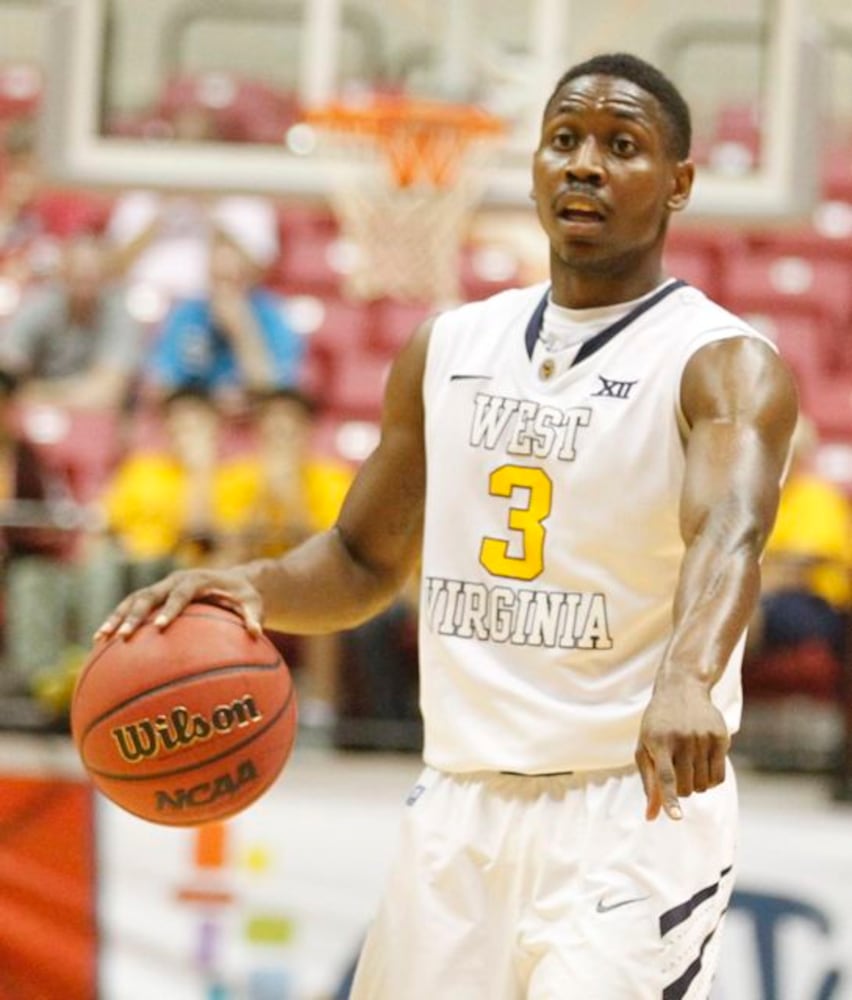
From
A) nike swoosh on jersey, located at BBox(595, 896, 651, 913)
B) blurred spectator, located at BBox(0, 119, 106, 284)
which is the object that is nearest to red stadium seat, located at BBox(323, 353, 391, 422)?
blurred spectator, located at BBox(0, 119, 106, 284)

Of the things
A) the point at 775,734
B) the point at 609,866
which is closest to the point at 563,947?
the point at 609,866

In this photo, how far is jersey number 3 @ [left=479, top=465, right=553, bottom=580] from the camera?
3260 mm

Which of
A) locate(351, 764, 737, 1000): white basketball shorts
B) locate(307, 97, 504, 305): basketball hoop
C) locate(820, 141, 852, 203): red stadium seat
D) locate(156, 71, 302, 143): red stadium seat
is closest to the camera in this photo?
locate(351, 764, 737, 1000): white basketball shorts

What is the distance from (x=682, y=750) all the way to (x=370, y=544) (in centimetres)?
106

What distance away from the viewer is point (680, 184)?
3.30 m

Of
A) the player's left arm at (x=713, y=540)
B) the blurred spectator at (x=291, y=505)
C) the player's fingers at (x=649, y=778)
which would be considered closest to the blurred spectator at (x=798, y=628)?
the blurred spectator at (x=291, y=505)

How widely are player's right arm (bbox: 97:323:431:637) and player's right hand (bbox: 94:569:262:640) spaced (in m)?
0.10

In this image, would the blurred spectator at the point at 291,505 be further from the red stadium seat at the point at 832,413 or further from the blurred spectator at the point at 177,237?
the red stadium seat at the point at 832,413

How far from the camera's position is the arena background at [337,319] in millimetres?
5680

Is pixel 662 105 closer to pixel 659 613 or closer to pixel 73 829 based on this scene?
pixel 659 613

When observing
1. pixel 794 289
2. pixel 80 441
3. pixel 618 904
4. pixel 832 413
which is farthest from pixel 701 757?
pixel 794 289

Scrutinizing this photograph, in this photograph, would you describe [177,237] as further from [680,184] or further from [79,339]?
[680,184]

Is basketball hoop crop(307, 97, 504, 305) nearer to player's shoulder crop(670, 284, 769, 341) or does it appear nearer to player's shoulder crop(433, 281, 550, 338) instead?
player's shoulder crop(433, 281, 550, 338)

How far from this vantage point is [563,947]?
10.1ft
